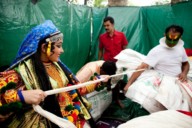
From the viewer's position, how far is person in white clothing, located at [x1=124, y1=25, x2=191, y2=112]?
10.6 ft

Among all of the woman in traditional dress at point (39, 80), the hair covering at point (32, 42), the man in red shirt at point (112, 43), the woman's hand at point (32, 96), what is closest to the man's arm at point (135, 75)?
the man in red shirt at point (112, 43)

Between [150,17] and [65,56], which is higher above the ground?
[150,17]

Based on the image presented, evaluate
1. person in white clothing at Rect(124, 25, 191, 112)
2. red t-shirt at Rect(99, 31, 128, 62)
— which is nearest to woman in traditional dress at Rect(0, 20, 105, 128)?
person in white clothing at Rect(124, 25, 191, 112)

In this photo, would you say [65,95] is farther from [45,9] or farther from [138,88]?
[45,9]

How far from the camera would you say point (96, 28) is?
20.5ft

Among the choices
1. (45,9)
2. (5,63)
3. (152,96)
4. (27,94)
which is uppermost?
(45,9)

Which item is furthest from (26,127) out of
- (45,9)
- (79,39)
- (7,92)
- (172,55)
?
(79,39)

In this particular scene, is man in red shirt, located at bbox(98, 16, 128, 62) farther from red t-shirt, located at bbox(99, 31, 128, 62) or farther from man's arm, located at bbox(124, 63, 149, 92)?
man's arm, located at bbox(124, 63, 149, 92)

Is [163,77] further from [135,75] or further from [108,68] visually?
[108,68]

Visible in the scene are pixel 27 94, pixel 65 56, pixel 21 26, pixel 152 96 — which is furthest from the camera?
pixel 65 56

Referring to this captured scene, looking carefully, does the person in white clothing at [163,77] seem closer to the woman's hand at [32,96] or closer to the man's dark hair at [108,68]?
the man's dark hair at [108,68]

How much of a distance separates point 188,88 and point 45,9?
312cm

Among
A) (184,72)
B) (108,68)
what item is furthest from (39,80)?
(184,72)

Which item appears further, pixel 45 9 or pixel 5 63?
pixel 45 9
